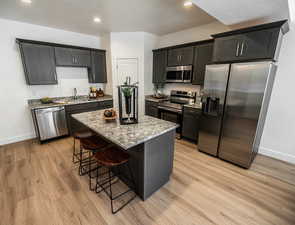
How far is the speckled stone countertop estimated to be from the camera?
1.46m

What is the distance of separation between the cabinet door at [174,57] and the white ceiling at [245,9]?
4.56 feet

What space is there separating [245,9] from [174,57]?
1.92m

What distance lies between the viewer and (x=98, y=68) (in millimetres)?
4383

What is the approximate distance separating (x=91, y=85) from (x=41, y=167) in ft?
9.41

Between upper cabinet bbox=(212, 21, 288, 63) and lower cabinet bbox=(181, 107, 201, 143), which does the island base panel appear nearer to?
lower cabinet bbox=(181, 107, 201, 143)

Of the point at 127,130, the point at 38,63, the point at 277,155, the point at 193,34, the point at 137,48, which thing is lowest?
the point at 277,155

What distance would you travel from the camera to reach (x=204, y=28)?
347 cm

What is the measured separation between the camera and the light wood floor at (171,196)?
5.31 ft

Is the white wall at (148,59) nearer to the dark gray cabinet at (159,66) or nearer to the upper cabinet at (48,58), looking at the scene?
the dark gray cabinet at (159,66)

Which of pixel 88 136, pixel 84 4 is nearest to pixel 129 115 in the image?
pixel 88 136

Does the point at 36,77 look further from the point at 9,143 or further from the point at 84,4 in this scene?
the point at 84,4

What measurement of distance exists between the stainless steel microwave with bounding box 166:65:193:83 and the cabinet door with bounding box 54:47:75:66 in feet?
9.07

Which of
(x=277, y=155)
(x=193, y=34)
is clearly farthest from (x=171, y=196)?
(x=193, y=34)

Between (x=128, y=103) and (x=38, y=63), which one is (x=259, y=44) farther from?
(x=38, y=63)
